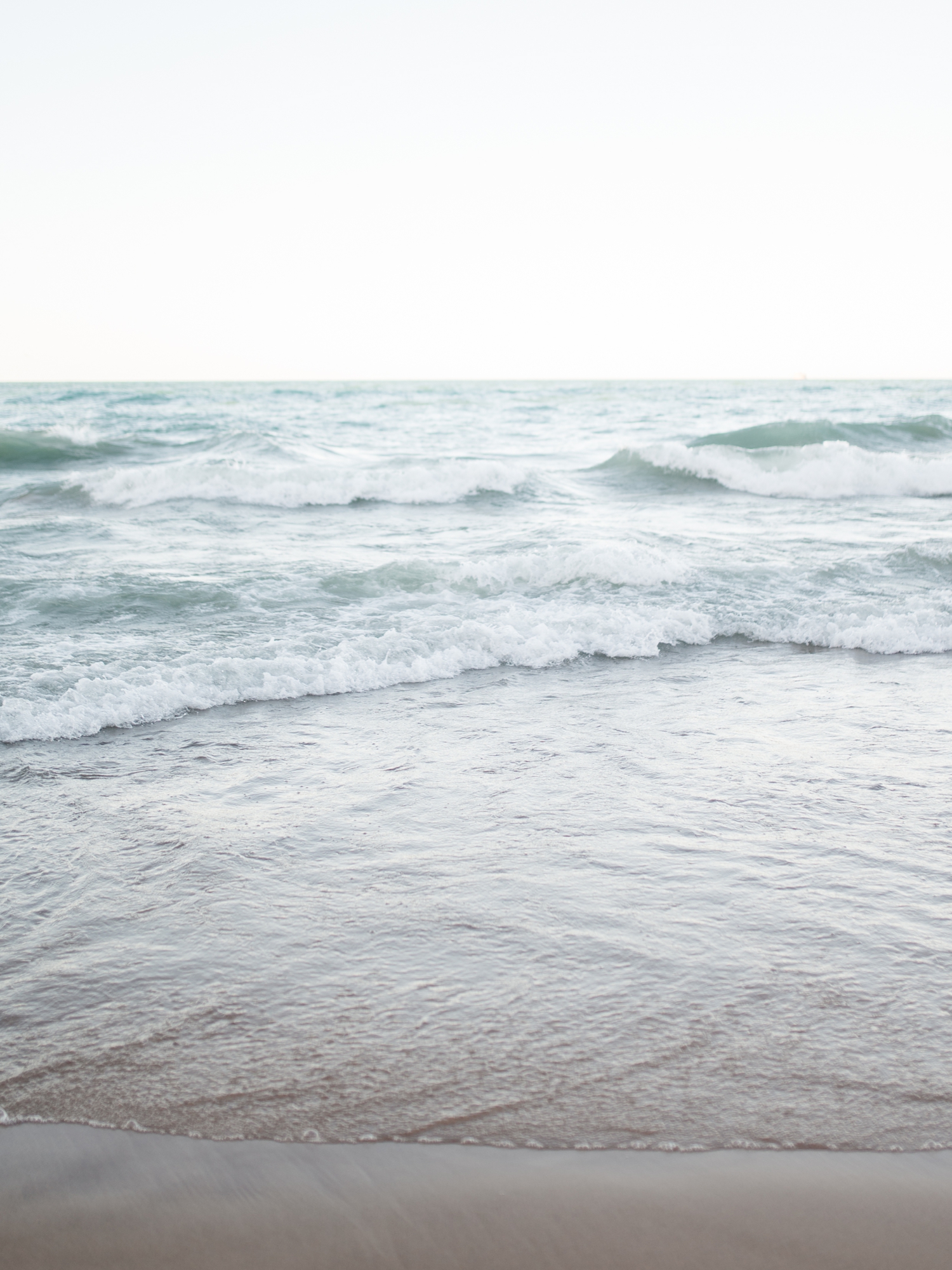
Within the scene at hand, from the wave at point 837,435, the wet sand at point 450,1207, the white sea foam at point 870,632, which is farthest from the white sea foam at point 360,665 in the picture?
the wave at point 837,435

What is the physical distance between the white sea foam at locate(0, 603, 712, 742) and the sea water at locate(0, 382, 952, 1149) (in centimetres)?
2

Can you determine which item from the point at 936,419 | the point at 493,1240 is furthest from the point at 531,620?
the point at 936,419

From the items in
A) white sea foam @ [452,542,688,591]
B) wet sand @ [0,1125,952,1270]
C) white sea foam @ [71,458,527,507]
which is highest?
white sea foam @ [71,458,527,507]

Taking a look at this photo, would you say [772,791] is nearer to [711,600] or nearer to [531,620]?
[531,620]

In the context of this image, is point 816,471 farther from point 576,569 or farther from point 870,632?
point 870,632

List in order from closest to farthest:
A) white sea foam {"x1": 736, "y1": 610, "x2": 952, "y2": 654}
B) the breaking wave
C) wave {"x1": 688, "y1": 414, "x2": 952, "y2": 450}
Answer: white sea foam {"x1": 736, "y1": 610, "x2": 952, "y2": 654}
the breaking wave
wave {"x1": 688, "y1": 414, "x2": 952, "y2": 450}

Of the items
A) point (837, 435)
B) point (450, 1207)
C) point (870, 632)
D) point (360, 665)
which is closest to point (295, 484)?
point (360, 665)

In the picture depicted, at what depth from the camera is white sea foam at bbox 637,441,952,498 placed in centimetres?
1312

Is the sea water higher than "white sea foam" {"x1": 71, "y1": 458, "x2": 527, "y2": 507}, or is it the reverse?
"white sea foam" {"x1": 71, "y1": 458, "x2": 527, "y2": 507}

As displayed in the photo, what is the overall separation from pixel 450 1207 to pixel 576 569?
587cm

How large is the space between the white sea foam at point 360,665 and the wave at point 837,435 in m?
11.7

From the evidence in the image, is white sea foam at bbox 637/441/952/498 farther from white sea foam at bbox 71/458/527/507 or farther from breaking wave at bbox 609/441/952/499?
white sea foam at bbox 71/458/527/507

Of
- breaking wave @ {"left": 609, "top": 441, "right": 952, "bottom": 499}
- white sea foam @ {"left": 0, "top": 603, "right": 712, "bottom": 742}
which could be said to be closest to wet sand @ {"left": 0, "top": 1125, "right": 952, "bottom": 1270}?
white sea foam @ {"left": 0, "top": 603, "right": 712, "bottom": 742}

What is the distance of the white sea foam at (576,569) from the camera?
710cm
